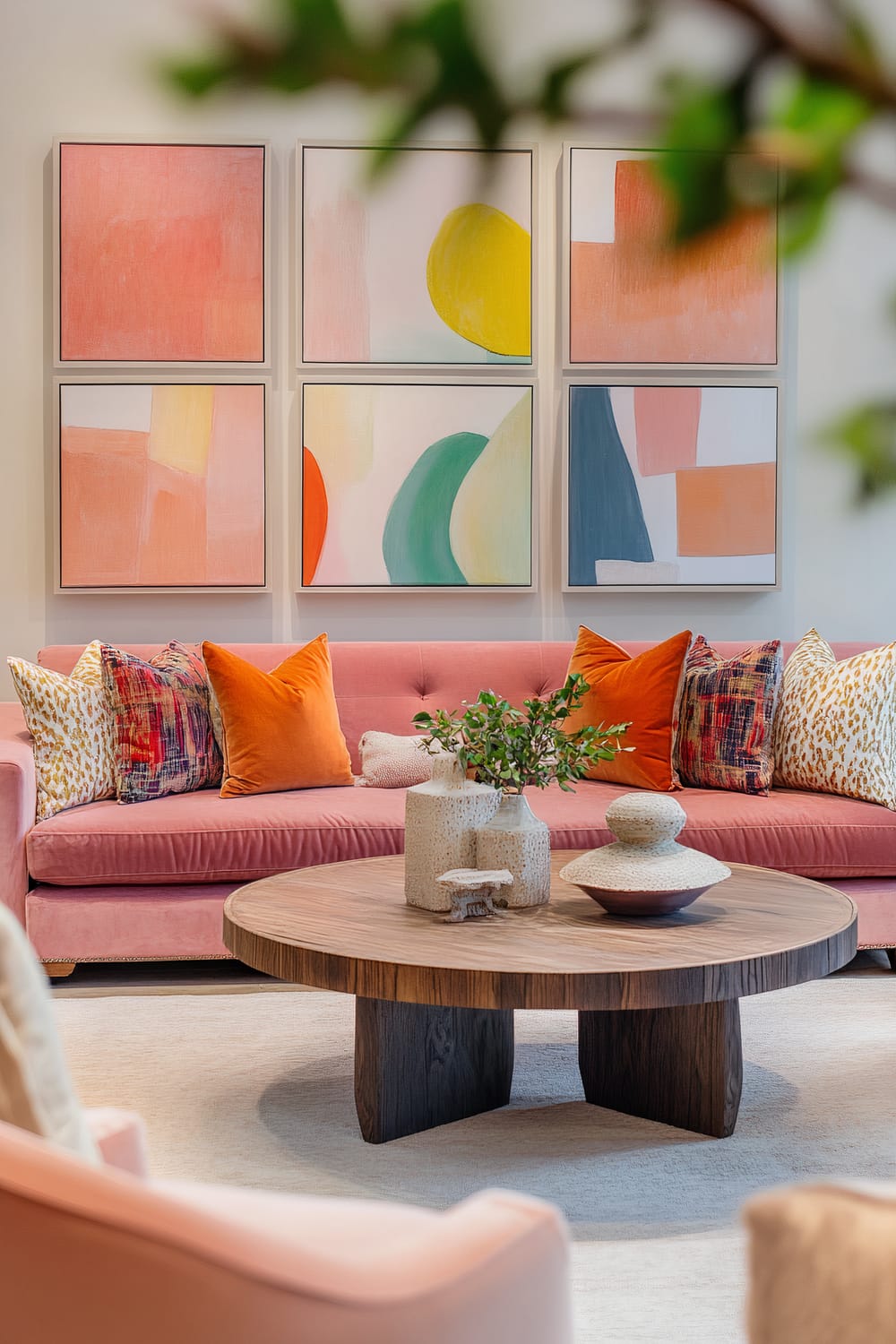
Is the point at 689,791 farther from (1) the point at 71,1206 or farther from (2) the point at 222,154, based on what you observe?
(1) the point at 71,1206

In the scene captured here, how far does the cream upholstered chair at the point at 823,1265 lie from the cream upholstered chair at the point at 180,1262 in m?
0.31

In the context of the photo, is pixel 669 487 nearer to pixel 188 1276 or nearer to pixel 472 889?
pixel 472 889

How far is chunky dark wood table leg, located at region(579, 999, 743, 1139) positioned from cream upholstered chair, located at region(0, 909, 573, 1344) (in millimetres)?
1310

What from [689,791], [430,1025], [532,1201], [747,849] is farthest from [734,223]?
[689,791]

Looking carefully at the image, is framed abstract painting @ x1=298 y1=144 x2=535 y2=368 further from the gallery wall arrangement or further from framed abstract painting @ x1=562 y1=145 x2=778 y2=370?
framed abstract painting @ x1=562 y1=145 x2=778 y2=370

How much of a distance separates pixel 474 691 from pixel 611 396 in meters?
1.09

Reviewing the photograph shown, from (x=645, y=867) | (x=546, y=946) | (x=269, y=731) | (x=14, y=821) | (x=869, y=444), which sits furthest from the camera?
(x=269, y=731)

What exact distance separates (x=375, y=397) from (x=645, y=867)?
2.25 m

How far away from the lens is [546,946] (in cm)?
204

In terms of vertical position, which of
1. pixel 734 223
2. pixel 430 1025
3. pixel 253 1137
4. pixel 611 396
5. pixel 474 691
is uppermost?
pixel 611 396

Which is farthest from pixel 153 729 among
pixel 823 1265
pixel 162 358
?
pixel 823 1265

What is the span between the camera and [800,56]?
9.6 inches

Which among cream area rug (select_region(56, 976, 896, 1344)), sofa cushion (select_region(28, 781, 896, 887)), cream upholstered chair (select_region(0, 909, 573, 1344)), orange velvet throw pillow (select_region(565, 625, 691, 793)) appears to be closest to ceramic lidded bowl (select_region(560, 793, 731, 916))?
cream area rug (select_region(56, 976, 896, 1344))

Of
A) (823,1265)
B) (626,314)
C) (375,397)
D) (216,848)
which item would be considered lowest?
(216,848)
